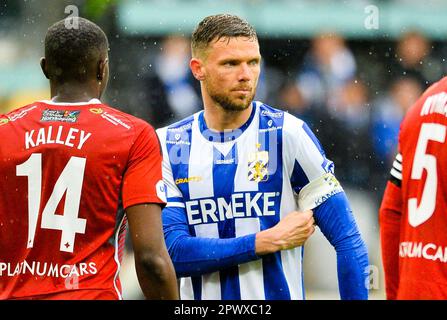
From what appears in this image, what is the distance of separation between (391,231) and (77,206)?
1274 millimetres

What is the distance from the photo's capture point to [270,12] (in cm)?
1024

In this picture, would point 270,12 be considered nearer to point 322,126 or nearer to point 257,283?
point 322,126

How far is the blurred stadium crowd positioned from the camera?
890cm

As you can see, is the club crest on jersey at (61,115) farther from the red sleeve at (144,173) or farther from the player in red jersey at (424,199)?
the player in red jersey at (424,199)

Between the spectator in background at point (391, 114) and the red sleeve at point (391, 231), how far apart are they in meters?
5.22

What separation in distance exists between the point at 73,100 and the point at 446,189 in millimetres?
1529

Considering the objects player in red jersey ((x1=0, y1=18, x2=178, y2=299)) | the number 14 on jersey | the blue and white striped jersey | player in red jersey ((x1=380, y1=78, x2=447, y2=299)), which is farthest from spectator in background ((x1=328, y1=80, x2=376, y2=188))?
the number 14 on jersey

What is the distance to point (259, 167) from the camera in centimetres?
476

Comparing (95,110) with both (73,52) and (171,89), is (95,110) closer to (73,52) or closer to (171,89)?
(73,52)

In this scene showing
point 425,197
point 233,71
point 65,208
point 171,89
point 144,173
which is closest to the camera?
point 425,197

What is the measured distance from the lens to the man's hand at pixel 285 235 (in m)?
4.62

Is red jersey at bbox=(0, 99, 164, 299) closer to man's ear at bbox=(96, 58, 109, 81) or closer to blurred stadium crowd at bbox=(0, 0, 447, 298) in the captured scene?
man's ear at bbox=(96, 58, 109, 81)

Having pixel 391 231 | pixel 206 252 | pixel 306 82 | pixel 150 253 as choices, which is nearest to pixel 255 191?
pixel 206 252

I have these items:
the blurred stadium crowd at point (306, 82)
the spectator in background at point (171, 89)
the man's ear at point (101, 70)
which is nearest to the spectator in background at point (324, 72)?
the blurred stadium crowd at point (306, 82)
